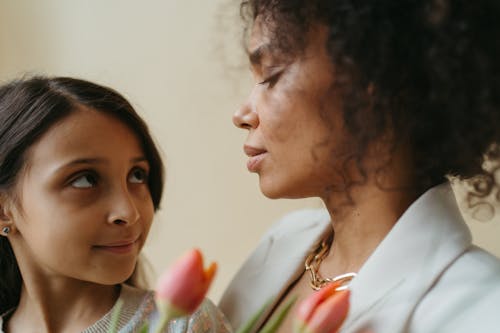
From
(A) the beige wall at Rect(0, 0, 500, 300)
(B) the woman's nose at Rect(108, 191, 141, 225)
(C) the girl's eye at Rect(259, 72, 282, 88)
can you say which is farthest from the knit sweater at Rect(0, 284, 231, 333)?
(A) the beige wall at Rect(0, 0, 500, 300)

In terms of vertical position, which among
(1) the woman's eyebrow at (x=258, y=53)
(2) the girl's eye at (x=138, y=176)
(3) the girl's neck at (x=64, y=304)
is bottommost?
(3) the girl's neck at (x=64, y=304)

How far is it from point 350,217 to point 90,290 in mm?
407

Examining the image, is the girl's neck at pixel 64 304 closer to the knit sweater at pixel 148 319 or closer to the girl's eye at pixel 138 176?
the knit sweater at pixel 148 319

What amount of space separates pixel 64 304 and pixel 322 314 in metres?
0.54

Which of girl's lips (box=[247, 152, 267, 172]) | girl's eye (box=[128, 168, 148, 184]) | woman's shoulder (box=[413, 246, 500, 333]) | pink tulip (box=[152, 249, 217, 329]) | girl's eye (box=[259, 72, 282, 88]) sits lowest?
woman's shoulder (box=[413, 246, 500, 333])

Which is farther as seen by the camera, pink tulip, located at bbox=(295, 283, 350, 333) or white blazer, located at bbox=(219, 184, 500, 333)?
white blazer, located at bbox=(219, 184, 500, 333)

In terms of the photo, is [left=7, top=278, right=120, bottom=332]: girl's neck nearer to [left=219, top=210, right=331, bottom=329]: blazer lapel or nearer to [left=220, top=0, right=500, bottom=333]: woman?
[left=219, top=210, right=331, bottom=329]: blazer lapel

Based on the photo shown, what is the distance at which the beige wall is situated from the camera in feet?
5.12

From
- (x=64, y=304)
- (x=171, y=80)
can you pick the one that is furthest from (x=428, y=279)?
(x=171, y=80)

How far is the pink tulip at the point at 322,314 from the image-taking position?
55cm

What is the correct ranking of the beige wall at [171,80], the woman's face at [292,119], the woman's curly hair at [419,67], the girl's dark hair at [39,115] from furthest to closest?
1. the beige wall at [171,80]
2. the girl's dark hair at [39,115]
3. the woman's face at [292,119]
4. the woman's curly hair at [419,67]

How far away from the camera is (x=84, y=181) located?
88 cm

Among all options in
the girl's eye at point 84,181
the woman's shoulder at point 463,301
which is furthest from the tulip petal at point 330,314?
the girl's eye at point 84,181

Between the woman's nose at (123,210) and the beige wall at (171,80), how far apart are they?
2.22 ft
